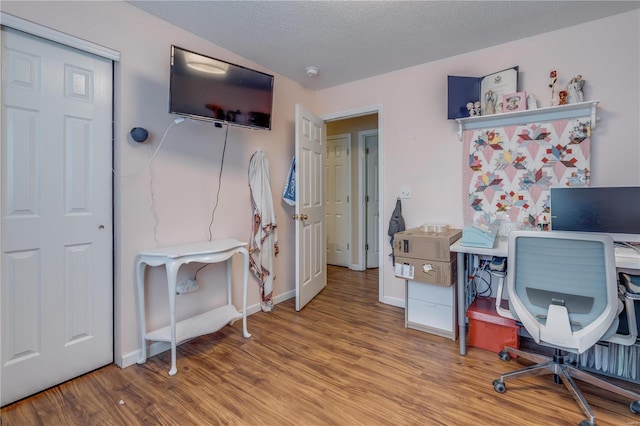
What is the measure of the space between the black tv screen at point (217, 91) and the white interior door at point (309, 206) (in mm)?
506

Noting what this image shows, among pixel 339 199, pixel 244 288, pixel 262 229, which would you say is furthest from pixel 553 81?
pixel 339 199

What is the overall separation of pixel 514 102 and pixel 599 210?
0.99m

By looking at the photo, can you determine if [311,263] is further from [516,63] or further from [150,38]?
[516,63]

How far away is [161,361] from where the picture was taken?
2014 millimetres

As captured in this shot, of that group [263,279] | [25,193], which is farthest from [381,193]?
[25,193]

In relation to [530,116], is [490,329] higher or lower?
lower

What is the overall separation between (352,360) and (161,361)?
134cm

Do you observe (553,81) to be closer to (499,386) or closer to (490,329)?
(490,329)

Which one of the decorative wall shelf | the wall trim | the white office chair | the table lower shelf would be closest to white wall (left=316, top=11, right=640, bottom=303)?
the decorative wall shelf

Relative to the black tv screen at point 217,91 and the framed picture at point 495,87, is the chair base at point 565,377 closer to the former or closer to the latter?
the framed picture at point 495,87

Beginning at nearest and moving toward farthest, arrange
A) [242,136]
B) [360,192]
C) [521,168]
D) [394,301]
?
1. [521,168]
2. [242,136]
3. [394,301]
4. [360,192]

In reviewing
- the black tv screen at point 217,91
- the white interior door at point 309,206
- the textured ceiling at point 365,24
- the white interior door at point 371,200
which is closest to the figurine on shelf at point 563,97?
the textured ceiling at point 365,24

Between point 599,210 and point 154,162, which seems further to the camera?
point 154,162

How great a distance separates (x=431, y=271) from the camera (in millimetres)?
2244
